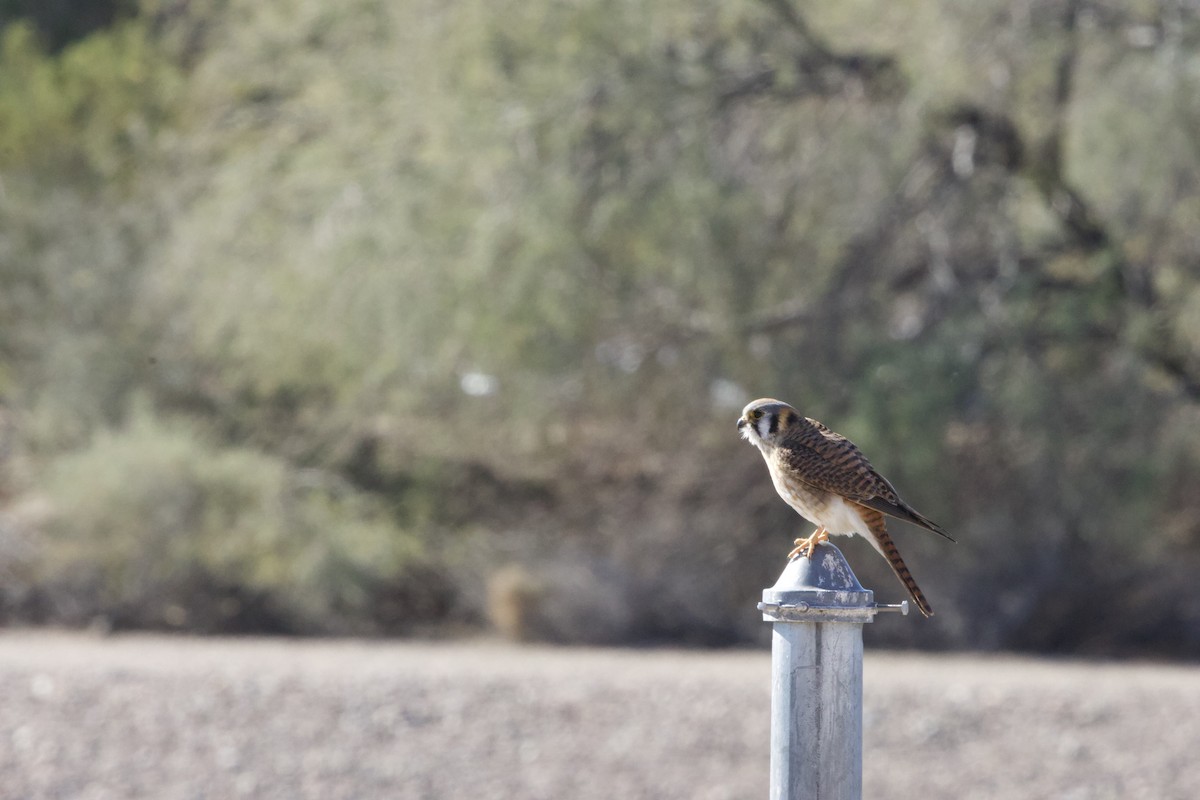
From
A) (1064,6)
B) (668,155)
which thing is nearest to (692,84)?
(668,155)

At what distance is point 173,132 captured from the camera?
14.1 m

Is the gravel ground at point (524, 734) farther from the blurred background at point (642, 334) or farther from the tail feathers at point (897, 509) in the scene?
the tail feathers at point (897, 509)

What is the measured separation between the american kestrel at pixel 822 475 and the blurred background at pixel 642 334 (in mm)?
6960

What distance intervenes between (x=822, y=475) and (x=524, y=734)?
540cm

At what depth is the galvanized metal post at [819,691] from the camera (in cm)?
252

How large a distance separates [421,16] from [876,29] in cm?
304

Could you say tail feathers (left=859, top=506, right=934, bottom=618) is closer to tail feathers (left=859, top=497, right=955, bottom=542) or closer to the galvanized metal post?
tail feathers (left=859, top=497, right=955, bottom=542)

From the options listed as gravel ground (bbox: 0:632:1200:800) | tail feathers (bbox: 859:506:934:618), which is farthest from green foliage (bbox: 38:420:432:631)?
tail feathers (bbox: 859:506:934:618)

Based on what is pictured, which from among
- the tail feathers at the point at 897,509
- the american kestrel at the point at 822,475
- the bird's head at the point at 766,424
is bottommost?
the tail feathers at the point at 897,509

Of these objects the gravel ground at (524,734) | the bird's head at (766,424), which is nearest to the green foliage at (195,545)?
the gravel ground at (524,734)

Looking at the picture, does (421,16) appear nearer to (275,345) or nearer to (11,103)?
(275,345)

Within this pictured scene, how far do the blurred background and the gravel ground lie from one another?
1782mm

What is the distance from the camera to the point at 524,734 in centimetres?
828

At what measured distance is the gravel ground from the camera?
24.9ft
